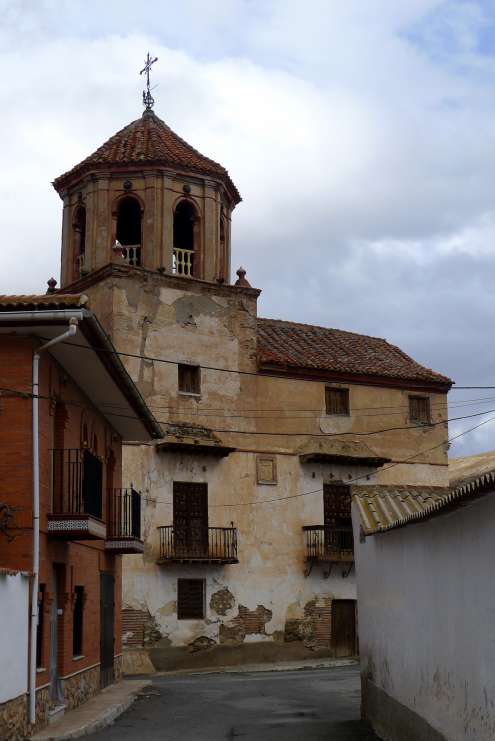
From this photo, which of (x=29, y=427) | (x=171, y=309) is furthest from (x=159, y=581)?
(x=29, y=427)

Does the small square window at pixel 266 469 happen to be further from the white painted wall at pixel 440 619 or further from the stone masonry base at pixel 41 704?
the white painted wall at pixel 440 619

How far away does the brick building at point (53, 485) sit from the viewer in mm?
13797

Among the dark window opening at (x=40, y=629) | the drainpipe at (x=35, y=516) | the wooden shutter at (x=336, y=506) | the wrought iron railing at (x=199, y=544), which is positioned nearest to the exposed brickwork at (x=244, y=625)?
the wrought iron railing at (x=199, y=544)

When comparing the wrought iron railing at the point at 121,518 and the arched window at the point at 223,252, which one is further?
the arched window at the point at 223,252

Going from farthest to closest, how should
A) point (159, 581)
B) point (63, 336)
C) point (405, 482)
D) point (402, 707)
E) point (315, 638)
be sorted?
point (405, 482) < point (315, 638) < point (159, 581) < point (63, 336) < point (402, 707)

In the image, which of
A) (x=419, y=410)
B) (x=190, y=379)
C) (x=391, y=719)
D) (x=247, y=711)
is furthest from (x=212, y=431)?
(x=391, y=719)

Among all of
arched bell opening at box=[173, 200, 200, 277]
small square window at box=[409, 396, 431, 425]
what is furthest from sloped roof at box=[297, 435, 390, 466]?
arched bell opening at box=[173, 200, 200, 277]

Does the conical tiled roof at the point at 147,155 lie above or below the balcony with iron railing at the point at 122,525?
above

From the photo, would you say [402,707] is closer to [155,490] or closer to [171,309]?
[155,490]

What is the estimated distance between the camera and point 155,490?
2948 centimetres

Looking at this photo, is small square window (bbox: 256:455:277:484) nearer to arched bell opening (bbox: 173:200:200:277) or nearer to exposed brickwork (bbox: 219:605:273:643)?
exposed brickwork (bbox: 219:605:273:643)

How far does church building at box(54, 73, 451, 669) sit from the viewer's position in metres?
29.5

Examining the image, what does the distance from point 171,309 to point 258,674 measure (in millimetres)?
10690

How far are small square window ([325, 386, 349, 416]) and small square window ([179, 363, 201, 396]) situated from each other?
4.58 m
